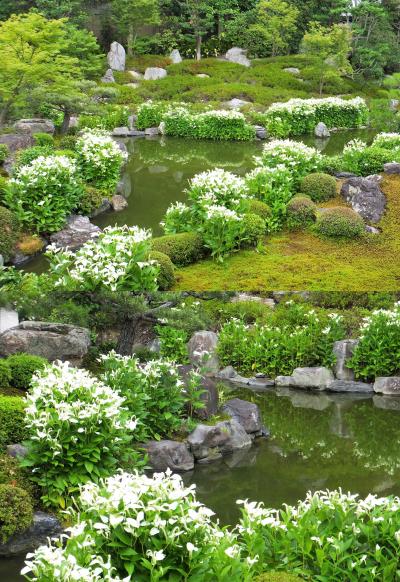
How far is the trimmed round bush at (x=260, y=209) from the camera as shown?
16808 mm

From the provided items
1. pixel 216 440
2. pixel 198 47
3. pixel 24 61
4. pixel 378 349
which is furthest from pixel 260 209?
pixel 198 47

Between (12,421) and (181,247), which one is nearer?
(12,421)

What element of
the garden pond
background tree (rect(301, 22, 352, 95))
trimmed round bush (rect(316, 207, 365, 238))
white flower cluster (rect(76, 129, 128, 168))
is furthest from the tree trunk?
the garden pond

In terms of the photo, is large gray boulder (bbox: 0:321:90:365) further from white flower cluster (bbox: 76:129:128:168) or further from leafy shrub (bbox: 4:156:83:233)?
white flower cluster (bbox: 76:129:128:168)

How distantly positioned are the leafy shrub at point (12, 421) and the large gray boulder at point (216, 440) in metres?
2.14

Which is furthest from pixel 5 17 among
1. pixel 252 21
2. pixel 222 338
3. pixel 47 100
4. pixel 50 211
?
pixel 222 338

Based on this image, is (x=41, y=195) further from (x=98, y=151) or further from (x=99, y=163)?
(x=98, y=151)

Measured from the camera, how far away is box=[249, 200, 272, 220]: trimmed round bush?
16.8 meters

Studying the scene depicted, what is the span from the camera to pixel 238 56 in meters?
42.3

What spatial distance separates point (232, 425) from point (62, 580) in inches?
Result: 216

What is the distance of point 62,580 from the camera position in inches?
198

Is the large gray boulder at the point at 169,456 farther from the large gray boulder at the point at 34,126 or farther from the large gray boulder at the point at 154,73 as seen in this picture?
the large gray boulder at the point at 154,73

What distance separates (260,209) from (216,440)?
7.76 metres

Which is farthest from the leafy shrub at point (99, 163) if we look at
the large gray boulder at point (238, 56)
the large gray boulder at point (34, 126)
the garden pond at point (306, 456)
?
the large gray boulder at point (238, 56)
